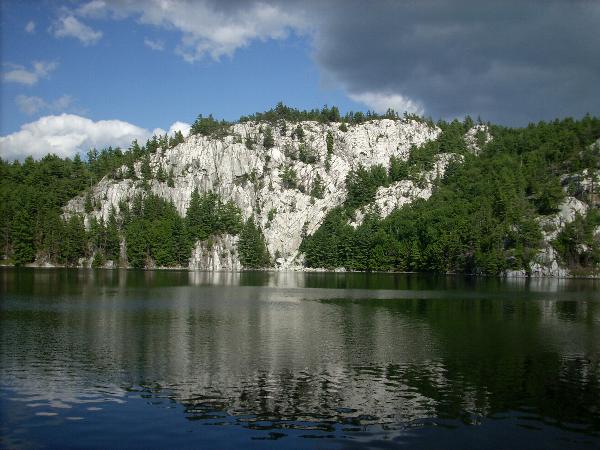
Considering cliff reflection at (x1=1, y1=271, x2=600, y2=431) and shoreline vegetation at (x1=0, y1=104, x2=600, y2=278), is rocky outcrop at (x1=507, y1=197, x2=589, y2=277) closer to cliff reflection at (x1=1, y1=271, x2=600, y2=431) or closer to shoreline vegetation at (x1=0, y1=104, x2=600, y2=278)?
shoreline vegetation at (x1=0, y1=104, x2=600, y2=278)

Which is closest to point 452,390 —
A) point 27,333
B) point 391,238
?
point 27,333

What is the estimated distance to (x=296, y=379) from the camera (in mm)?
30797

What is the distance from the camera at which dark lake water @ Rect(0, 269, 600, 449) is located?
22438mm

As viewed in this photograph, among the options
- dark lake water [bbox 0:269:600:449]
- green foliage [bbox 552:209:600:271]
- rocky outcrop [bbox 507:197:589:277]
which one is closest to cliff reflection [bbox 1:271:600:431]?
dark lake water [bbox 0:269:600:449]

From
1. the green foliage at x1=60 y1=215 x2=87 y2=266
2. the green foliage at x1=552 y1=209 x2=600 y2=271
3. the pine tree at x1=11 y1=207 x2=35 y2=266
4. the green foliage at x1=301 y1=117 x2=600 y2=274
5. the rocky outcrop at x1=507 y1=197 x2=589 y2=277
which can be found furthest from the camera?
the green foliage at x1=60 y1=215 x2=87 y2=266

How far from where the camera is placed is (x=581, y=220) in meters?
140

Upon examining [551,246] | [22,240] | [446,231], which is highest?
[446,231]

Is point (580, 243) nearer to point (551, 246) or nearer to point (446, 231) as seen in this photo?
point (551, 246)

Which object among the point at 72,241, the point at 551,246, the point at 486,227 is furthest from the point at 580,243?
the point at 72,241

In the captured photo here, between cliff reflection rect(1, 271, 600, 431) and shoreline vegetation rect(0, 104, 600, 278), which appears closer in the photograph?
cliff reflection rect(1, 271, 600, 431)

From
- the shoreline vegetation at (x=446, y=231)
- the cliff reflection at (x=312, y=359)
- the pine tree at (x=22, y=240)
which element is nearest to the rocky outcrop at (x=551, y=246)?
the shoreline vegetation at (x=446, y=231)

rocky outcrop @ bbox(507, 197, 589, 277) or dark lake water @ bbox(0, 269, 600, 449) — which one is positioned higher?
rocky outcrop @ bbox(507, 197, 589, 277)

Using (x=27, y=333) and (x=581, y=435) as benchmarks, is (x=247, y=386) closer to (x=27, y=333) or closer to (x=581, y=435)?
(x=581, y=435)

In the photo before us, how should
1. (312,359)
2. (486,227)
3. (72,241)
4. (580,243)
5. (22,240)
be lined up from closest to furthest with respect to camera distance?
(312,359) < (580,243) < (486,227) < (22,240) < (72,241)
